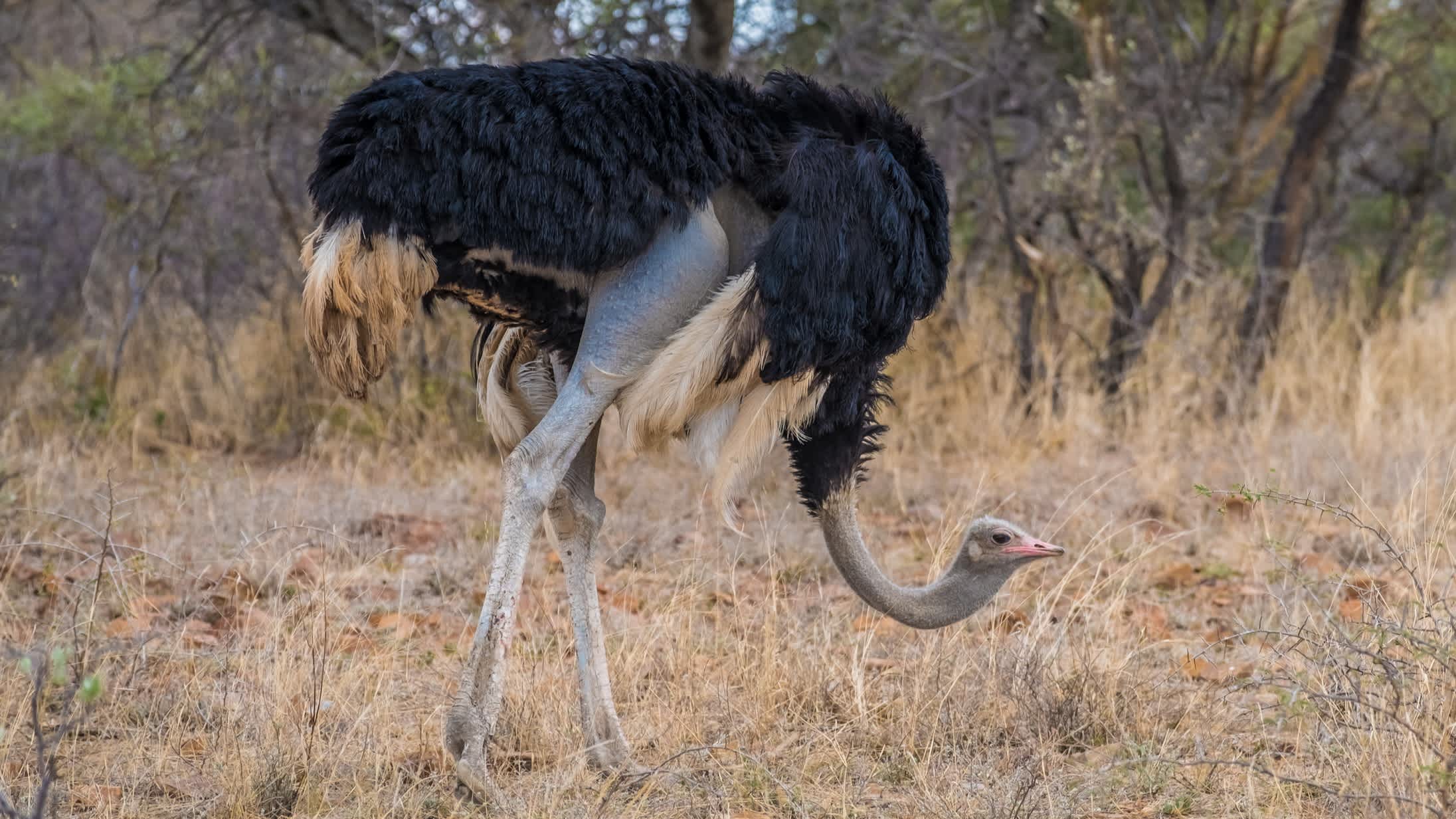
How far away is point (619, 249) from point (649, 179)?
0.50 feet

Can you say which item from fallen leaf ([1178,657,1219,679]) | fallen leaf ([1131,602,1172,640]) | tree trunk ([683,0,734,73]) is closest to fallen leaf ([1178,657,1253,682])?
fallen leaf ([1178,657,1219,679])

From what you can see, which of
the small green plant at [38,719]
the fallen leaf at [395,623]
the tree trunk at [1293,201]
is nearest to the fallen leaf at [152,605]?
the fallen leaf at [395,623]

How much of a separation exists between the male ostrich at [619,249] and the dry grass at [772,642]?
0.37 m

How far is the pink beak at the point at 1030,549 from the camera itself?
3.70 metres

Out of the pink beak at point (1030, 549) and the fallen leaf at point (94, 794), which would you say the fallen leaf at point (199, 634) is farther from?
the pink beak at point (1030, 549)

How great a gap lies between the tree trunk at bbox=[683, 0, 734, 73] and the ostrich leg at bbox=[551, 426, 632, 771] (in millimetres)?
2980

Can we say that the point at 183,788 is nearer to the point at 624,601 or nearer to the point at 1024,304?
the point at 624,601

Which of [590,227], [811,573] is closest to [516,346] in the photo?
[590,227]

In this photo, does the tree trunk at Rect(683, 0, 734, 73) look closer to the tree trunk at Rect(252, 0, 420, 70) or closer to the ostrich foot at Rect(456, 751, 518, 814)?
the tree trunk at Rect(252, 0, 420, 70)

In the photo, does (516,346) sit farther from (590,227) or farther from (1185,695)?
(1185,695)

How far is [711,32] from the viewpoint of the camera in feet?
20.9

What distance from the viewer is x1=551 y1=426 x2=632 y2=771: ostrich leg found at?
3.46 meters

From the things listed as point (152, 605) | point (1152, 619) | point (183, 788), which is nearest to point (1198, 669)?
point (1152, 619)

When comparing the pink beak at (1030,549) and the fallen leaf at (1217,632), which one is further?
the fallen leaf at (1217,632)
